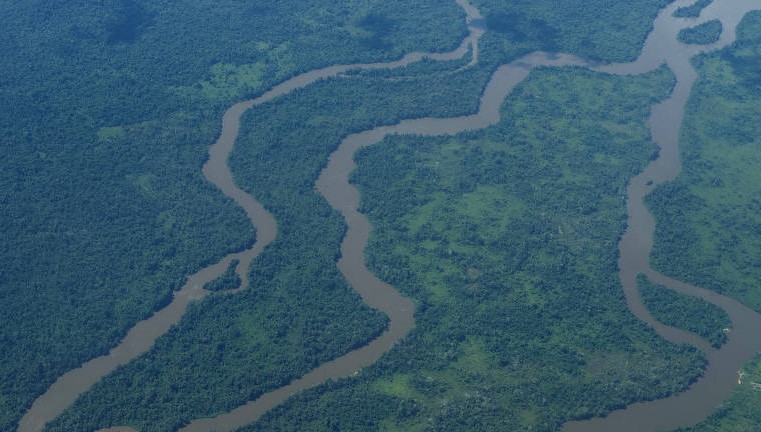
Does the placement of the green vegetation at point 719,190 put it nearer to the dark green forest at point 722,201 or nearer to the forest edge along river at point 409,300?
the dark green forest at point 722,201

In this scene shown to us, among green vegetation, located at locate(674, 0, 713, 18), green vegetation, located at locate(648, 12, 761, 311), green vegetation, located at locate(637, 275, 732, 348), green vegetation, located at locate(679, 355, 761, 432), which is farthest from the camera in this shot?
green vegetation, located at locate(674, 0, 713, 18)

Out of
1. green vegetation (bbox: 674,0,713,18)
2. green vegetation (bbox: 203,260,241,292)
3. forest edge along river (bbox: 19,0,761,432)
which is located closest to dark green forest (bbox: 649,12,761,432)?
forest edge along river (bbox: 19,0,761,432)

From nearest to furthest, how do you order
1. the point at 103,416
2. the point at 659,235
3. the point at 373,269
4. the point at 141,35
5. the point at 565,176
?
the point at 103,416 < the point at 373,269 < the point at 659,235 < the point at 565,176 < the point at 141,35

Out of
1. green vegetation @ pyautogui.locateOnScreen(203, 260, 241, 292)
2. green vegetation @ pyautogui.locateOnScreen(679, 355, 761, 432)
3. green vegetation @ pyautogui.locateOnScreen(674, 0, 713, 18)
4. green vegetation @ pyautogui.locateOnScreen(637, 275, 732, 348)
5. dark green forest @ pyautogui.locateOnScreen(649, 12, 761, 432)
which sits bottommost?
green vegetation @ pyautogui.locateOnScreen(679, 355, 761, 432)

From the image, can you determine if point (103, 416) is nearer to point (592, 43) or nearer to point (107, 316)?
point (107, 316)

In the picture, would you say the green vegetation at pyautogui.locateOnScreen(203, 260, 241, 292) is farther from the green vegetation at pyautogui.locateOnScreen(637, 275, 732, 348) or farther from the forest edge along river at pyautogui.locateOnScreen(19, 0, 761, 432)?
the green vegetation at pyautogui.locateOnScreen(637, 275, 732, 348)

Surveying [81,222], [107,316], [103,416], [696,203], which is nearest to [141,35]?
[81,222]

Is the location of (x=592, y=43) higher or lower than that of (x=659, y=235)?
higher
